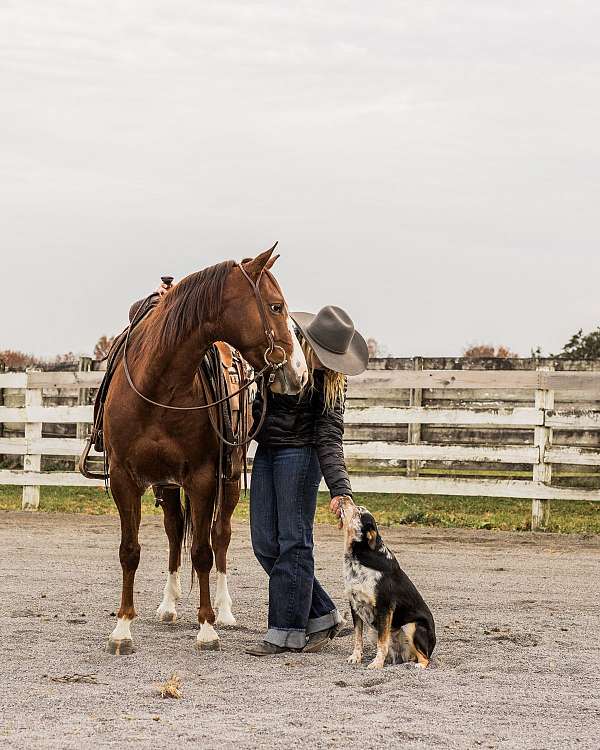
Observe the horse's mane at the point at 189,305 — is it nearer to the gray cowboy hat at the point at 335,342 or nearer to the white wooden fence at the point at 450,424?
the gray cowboy hat at the point at 335,342

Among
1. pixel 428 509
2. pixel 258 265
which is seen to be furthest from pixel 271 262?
pixel 428 509

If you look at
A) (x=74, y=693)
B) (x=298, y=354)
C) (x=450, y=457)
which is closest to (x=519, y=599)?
(x=298, y=354)

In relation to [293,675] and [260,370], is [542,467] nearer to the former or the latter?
[260,370]

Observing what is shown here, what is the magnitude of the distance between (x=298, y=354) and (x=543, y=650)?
2009 mm

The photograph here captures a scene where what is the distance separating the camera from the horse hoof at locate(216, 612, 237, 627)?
635cm

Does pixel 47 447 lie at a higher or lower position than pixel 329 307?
lower

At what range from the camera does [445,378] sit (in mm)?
12055

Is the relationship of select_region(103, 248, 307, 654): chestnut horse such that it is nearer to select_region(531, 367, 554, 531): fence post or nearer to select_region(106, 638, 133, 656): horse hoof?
select_region(106, 638, 133, 656): horse hoof

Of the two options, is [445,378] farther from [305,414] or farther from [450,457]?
[305,414]

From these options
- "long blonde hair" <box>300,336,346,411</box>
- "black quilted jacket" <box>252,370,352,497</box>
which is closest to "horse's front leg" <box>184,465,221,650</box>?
"black quilted jacket" <box>252,370,352,497</box>

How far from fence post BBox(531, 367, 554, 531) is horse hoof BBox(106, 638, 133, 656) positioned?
666 cm

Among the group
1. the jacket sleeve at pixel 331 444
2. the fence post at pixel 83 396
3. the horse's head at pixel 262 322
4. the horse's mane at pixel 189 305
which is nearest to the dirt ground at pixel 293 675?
the jacket sleeve at pixel 331 444

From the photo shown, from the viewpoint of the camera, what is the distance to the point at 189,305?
18.0ft

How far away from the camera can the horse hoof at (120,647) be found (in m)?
5.43
